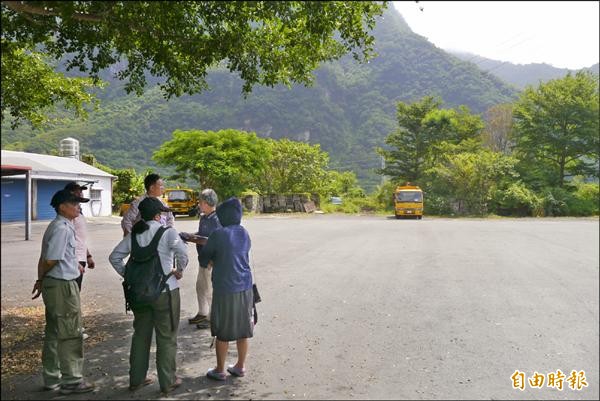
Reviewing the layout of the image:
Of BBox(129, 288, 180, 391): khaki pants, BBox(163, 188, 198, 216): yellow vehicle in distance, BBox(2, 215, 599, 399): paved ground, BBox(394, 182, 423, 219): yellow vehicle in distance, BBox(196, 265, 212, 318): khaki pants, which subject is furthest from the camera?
BBox(394, 182, 423, 219): yellow vehicle in distance

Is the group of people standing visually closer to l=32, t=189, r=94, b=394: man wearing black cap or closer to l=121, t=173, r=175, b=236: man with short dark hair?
l=32, t=189, r=94, b=394: man wearing black cap

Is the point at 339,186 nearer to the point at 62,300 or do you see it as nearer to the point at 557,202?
the point at 557,202

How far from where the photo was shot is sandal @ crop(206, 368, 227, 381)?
436cm

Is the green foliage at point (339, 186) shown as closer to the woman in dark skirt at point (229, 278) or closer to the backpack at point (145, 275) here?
the woman in dark skirt at point (229, 278)

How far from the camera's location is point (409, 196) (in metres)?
30.4

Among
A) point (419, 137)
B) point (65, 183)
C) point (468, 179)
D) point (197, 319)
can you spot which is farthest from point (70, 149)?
point (419, 137)

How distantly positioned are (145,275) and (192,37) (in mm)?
3445

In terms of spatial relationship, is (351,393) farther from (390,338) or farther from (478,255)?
(478,255)

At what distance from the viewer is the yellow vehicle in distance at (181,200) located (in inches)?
1040

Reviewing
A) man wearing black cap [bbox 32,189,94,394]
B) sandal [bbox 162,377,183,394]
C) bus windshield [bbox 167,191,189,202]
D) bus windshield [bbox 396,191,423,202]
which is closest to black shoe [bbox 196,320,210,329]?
sandal [bbox 162,377,183,394]

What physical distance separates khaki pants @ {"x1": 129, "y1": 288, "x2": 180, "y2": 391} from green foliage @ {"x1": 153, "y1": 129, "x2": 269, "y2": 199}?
23.8 meters

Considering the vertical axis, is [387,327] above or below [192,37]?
below

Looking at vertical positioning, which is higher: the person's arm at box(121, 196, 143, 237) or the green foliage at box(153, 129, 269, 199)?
the green foliage at box(153, 129, 269, 199)

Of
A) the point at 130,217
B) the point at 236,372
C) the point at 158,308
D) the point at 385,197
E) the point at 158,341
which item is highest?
the point at 385,197
